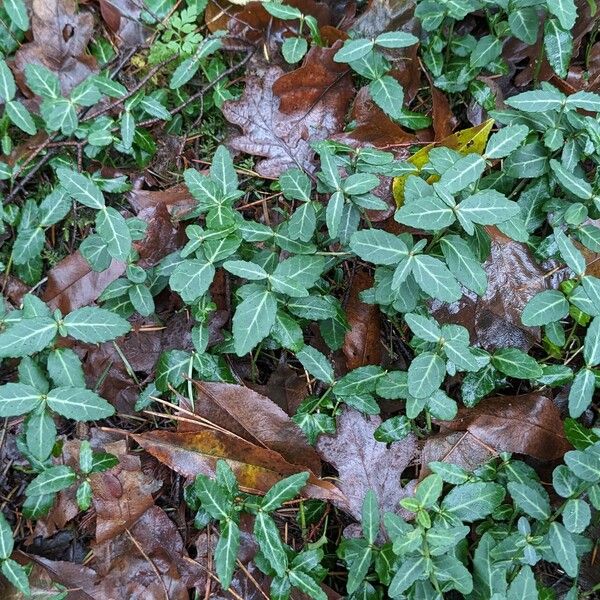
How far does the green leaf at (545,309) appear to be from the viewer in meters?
2.52

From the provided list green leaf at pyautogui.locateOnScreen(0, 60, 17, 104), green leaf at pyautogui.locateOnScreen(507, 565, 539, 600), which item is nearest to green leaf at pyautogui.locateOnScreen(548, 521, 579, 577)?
green leaf at pyautogui.locateOnScreen(507, 565, 539, 600)

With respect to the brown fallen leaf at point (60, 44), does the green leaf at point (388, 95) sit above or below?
below

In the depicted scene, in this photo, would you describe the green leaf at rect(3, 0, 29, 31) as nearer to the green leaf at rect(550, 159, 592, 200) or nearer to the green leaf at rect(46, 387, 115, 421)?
the green leaf at rect(46, 387, 115, 421)

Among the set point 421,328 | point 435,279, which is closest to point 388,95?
point 435,279

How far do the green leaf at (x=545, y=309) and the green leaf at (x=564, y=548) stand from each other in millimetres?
781

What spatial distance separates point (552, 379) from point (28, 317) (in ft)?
7.39

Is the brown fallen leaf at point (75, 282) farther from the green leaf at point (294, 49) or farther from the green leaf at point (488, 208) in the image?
the green leaf at point (488, 208)

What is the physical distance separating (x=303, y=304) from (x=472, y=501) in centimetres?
105

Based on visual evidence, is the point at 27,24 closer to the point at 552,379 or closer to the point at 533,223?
the point at 533,223

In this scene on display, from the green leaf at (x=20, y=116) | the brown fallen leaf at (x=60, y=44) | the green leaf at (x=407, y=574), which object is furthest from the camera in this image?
the brown fallen leaf at (x=60, y=44)

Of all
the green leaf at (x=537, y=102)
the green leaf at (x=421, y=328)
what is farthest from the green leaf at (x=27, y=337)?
the green leaf at (x=537, y=102)

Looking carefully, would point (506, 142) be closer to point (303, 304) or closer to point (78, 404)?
point (303, 304)

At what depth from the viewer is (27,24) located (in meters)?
3.14

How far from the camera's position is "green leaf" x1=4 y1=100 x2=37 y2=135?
3.07 metres
